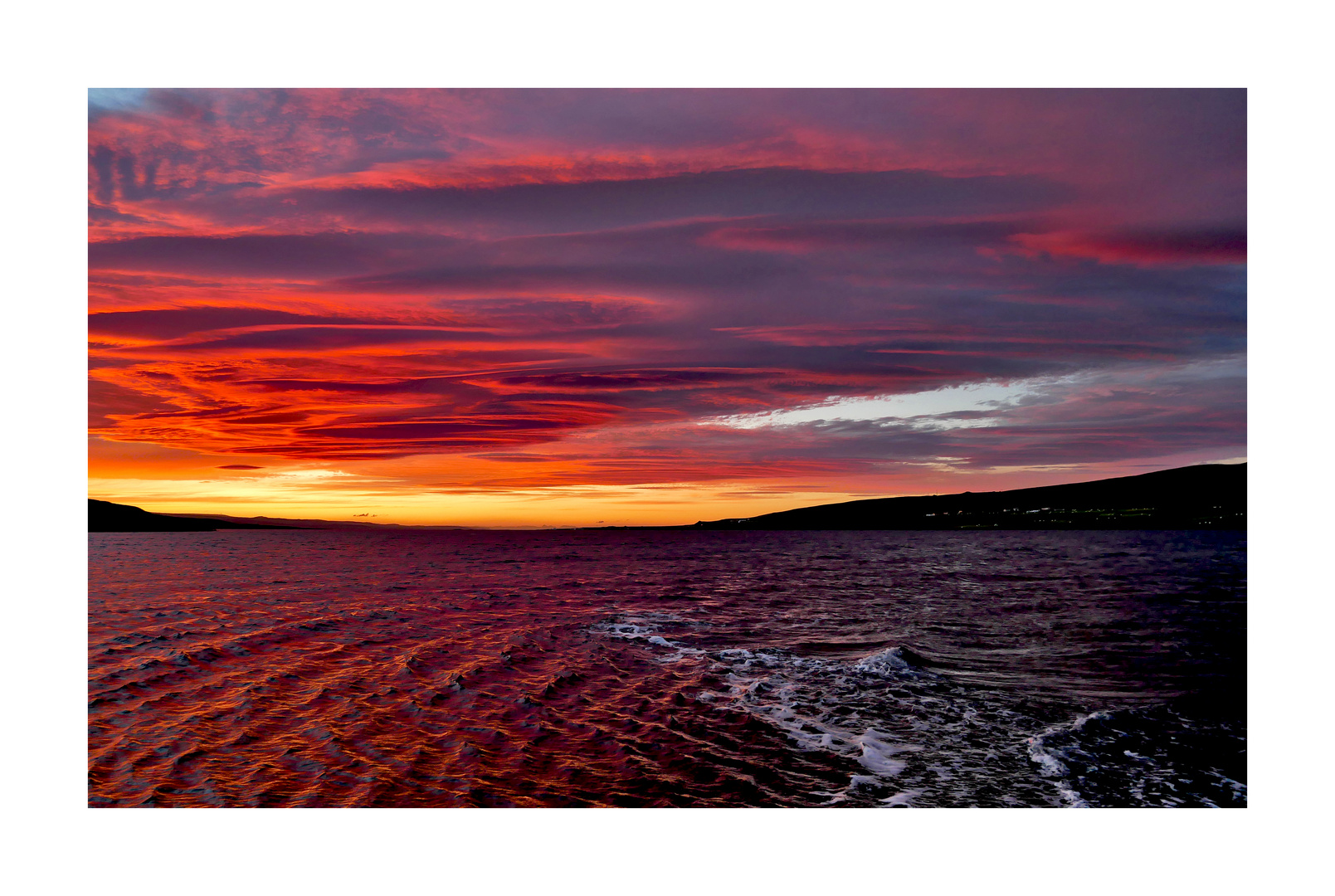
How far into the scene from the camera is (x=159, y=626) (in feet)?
61.2

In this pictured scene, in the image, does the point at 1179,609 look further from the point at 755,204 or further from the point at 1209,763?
the point at 755,204

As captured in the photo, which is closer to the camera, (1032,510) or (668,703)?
(668,703)

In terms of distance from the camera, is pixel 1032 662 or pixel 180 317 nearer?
pixel 180 317

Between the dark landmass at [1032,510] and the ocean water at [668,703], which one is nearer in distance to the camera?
the ocean water at [668,703]

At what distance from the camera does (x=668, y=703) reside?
1115 centimetres

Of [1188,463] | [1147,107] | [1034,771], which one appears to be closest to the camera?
[1034,771]

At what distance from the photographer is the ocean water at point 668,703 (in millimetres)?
7809

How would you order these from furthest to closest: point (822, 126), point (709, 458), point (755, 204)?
1. point (709, 458)
2. point (755, 204)
3. point (822, 126)

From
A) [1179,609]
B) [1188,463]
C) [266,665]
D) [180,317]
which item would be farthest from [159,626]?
[1179,609]

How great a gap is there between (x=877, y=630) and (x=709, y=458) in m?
7.21

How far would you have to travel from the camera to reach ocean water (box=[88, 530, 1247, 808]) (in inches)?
307

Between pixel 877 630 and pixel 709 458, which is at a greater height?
pixel 709 458

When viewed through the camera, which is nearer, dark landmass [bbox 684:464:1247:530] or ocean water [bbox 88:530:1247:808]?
ocean water [bbox 88:530:1247:808]
